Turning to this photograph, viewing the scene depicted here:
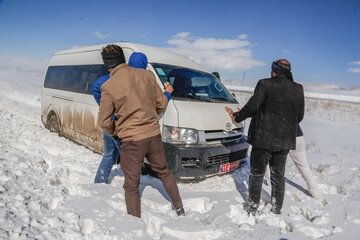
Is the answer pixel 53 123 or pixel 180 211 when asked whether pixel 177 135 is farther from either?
pixel 53 123

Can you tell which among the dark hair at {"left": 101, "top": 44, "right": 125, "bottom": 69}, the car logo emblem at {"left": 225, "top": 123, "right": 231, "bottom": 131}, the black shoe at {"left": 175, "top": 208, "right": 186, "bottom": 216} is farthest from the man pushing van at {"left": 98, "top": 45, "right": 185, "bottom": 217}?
the car logo emblem at {"left": 225, "top": 123, "right": 231, "bottom": 131}

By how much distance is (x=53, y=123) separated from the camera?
6.23m

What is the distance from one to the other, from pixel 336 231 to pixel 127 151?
2606 millimetres

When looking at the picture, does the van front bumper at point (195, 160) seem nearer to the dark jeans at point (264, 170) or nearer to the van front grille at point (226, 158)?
the van front grille at point (226, 158)

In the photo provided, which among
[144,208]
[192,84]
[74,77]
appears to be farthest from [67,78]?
[144,208]

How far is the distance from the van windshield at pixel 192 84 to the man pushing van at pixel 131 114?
4.07 ft

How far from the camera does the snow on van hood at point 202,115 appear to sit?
3500 mm

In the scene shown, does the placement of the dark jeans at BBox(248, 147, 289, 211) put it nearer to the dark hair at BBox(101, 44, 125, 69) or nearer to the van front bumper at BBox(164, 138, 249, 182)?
the van front bumper at BBox(164, 138, 249, 182)

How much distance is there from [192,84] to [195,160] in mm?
1509

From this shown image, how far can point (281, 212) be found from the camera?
332 cm

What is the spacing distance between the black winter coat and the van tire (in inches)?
191

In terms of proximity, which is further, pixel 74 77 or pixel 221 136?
pixel 74 77

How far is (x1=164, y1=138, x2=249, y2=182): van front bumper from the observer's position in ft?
11.2

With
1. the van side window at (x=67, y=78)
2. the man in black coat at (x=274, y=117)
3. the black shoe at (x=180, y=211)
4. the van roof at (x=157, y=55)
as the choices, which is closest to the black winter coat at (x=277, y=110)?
the man in black coat at (x=274, y=117)
